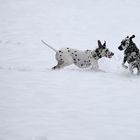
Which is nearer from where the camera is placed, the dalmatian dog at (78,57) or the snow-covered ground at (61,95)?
the snow-covered ground at (61,95)

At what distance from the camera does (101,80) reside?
374 inches

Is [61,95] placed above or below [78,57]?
below

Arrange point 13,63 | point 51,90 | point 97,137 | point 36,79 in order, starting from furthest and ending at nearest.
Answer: point 13,63 < point 36,79 < point 51,90 < point 97,137

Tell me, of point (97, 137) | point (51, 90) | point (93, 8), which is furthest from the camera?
point (93, 8)

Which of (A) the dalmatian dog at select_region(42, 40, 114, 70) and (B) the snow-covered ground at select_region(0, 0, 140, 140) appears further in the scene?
(A) the dalmatian dog at select_region(42, 40, 114, 70)

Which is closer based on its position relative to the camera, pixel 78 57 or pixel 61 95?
pixel 61 95

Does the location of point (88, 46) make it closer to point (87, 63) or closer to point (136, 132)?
point (87, 63)

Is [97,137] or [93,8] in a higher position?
[93,8]

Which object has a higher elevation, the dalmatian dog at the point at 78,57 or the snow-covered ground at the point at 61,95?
the dalmatian dog at the point at 78,57

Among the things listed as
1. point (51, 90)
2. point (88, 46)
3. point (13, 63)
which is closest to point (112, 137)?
point (51, 90)

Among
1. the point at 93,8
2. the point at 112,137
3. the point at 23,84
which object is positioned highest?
the point at 93,8

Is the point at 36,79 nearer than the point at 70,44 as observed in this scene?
Yes

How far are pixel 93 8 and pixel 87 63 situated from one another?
14.4 meters

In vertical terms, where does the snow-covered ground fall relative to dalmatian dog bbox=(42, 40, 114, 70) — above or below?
below
